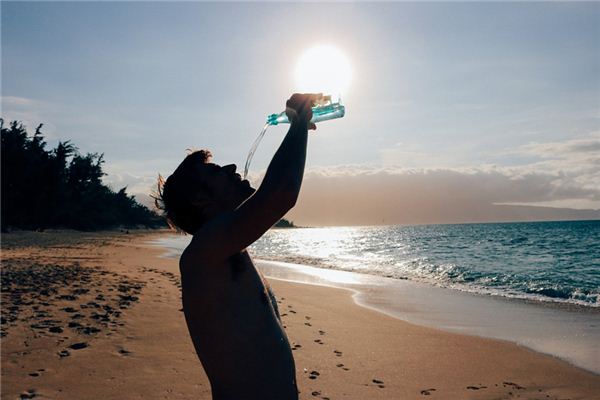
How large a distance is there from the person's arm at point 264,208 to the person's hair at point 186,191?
1.08 ft

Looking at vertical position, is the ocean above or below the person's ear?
below

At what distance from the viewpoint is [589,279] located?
63.4ft

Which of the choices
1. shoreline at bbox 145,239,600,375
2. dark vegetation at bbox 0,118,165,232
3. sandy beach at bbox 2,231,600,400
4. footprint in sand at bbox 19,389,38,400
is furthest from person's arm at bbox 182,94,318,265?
dark vegetation at bbox 0,118,165,232

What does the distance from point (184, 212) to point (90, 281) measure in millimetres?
10453

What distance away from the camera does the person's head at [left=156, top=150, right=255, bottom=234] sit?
2035 millimetres

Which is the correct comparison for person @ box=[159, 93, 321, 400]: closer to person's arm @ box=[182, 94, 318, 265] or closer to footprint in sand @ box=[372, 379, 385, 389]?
person's arm @ box=[182, 94, 318, 265]

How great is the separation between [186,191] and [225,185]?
0.18 meters

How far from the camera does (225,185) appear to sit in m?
2.05

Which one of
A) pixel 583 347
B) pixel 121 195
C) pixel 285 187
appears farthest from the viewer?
pixel 121 195

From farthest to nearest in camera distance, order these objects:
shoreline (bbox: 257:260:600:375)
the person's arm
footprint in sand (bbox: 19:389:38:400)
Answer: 1. shoreline (bbox: 257:260:600:375)
2. footprint in sand (bbox: 19:389:38:400)
3. the person's arm

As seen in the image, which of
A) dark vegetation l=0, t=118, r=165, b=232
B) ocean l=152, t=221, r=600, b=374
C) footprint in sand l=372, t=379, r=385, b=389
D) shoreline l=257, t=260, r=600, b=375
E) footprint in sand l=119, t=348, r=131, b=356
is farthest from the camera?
dark vegetation l=0, t=118, r=165, b=232

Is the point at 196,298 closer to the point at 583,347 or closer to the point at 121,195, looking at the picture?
the point at 583,347

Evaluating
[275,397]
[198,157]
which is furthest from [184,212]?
[275,397]

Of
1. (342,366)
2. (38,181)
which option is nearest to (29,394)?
(342,366)
